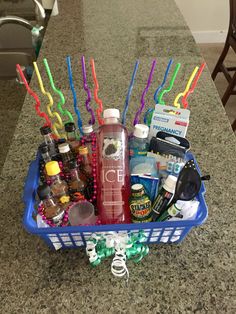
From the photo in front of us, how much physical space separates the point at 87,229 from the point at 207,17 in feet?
10.2

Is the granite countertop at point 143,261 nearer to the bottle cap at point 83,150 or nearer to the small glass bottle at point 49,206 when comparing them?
the small glass bottle at point 49,206

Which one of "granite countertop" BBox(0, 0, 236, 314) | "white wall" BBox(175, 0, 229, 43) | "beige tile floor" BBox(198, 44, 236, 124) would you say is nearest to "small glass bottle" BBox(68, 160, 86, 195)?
"granite countertop" BBox(0, 0, 236, 314)

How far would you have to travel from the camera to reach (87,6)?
61.5 inches

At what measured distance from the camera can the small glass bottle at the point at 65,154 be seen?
578 mm

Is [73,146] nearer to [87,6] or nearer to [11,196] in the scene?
[11,196]

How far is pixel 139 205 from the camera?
1.73ft

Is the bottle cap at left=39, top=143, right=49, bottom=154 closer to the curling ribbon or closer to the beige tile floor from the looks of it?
the curling ribbon

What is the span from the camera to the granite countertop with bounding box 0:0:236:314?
508 mm

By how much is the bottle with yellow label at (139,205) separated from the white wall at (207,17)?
113 inches

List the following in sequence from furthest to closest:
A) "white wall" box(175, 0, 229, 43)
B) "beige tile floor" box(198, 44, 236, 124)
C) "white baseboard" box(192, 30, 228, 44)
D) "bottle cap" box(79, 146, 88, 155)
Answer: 1. "white baseboard" box(192, 30, 228, 44)
2. "white wall" box(175, 0, 229, 43)
3. "beige tile floor" box(198, 44, 236, 124)
4. "bottle cap" box(79, 146, 88, 155)

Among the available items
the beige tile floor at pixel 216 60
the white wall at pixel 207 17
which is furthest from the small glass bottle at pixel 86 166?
the white wall at pixel 207 17

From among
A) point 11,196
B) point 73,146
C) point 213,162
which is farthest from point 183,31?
point 11,196

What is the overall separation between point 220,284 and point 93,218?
0.87 feet

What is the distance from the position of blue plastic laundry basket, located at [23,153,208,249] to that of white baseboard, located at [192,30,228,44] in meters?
2.99
